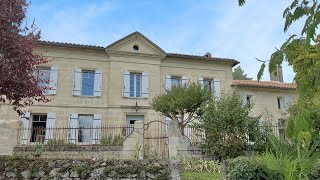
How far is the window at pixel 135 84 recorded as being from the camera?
20.0 m

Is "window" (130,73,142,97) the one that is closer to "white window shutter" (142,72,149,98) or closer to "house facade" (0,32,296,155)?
"house facade" (0,32,296,155)

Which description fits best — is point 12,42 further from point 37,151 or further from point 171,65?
point 171,65

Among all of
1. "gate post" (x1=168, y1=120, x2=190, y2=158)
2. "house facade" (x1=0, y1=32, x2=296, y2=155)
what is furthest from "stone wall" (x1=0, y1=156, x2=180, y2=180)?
"house facade" (x1=0, y1=32, x2=296, y2=155)

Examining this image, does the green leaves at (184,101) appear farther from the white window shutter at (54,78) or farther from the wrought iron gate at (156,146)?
the white window shutter at (54,78)

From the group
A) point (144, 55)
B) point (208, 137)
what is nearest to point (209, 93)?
point (208, 137)

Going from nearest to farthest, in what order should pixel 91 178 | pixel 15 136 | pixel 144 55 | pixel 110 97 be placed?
pixel 91 178 → pixel 15 136 → pixel 110 97 → pixel 144 55

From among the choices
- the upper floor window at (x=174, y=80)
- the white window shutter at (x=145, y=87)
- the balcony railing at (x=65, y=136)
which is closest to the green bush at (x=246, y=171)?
the balcony railing at (x=65, y=136)

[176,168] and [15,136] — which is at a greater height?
[15,136]

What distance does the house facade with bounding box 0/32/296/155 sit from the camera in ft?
61.3

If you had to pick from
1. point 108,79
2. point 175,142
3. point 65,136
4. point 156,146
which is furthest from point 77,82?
point 175,142


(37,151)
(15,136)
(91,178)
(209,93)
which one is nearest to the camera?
(91,178)

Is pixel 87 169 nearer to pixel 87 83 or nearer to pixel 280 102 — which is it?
pixel 87 83

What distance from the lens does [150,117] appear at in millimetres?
19688

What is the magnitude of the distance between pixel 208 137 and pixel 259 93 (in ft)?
37.5
